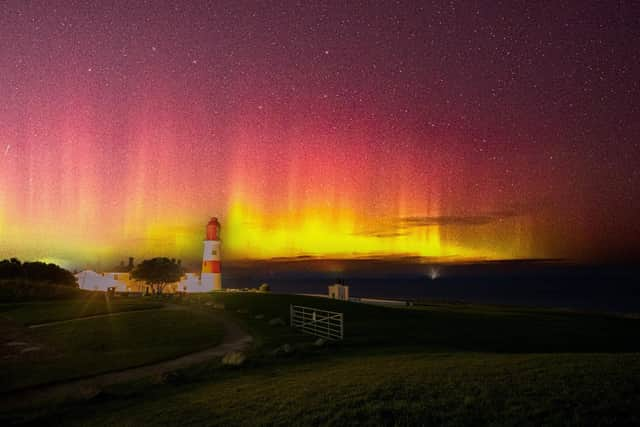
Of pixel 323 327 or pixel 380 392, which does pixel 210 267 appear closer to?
pixel 323 327

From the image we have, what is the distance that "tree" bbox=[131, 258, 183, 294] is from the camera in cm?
7638

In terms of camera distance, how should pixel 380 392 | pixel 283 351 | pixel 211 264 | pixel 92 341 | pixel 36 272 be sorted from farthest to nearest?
pixel 36 272 → pixel 211 264 → pixel 92 341 → pixel 283 351 → pixel 380 392

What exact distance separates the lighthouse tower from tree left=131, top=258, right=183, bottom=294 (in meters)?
8.79

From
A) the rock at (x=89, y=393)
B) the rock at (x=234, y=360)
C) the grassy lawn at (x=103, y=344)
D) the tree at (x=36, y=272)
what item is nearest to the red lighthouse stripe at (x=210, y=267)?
the tree at (x=36, y=272)

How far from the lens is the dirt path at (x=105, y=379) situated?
48.0 feet

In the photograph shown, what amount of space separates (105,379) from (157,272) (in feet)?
205

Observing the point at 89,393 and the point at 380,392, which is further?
the point at 89,393

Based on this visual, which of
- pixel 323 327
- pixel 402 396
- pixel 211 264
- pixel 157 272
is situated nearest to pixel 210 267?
pixel 211 264

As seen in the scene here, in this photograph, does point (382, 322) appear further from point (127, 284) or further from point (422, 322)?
point (127, 284)

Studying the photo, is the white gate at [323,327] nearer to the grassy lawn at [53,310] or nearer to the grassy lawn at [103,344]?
the grassy lawn at [103,344]

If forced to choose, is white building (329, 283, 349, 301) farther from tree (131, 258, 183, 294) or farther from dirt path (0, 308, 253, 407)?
tree (131, 258, 183, 294)

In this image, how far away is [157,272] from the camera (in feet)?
251

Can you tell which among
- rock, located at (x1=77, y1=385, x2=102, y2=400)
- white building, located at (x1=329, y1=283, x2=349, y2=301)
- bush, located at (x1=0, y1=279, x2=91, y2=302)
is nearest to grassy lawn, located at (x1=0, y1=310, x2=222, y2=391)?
rock, located at (x1=77, y1=385, x2=102, y2=400)

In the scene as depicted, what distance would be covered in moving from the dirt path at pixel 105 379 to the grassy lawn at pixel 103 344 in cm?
83
